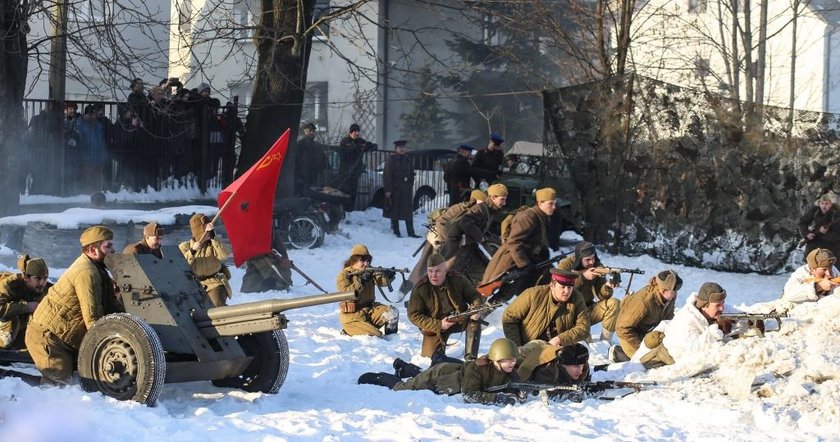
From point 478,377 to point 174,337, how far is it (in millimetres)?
2249

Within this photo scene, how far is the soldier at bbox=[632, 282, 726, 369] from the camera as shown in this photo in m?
11.9

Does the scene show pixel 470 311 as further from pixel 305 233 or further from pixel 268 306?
pixel 305 233

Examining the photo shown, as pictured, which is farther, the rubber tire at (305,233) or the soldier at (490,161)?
the soldier at (490,161)

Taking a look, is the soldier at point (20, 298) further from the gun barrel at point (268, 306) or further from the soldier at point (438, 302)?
the soldier at point (438, 302)

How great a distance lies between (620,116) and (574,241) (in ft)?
9.82

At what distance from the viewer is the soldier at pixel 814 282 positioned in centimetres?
1403

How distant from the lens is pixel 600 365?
41.9 ft

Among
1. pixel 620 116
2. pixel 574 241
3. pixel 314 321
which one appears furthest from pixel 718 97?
pixel 314 321

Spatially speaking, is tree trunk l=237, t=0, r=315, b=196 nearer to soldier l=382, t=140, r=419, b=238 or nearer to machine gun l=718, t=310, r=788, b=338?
soldier l=382, t=140, r=419, b=238

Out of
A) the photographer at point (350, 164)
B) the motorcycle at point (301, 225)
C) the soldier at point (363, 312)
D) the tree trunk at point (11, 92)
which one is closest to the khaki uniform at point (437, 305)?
the soldier at point (363, 312)

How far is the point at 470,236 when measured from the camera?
631 inches

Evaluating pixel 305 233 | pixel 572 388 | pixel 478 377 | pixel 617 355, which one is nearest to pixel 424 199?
pixel 305 233

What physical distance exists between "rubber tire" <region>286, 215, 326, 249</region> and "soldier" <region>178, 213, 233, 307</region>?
626 centimetres

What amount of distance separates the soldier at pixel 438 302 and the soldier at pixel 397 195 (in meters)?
10.7
